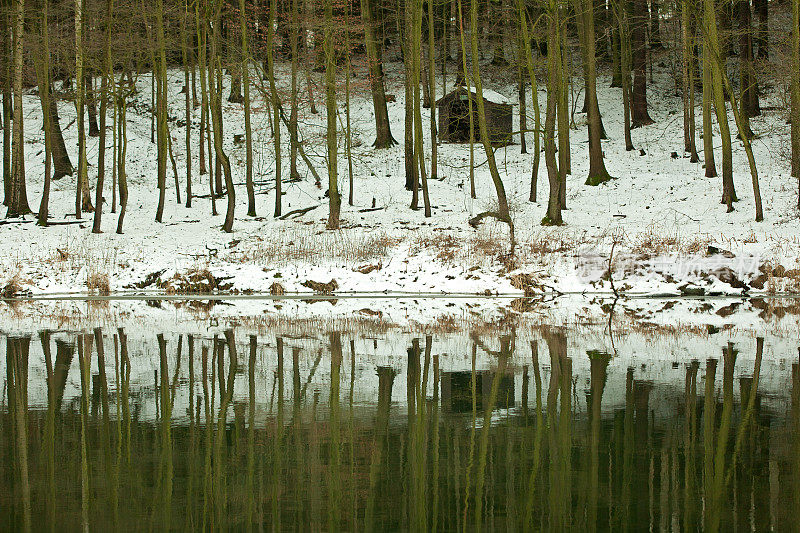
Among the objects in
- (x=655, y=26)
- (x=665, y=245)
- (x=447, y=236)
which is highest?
(x=655, y=26)

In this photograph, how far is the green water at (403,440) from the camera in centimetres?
456

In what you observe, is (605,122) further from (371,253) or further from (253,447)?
(253,447)

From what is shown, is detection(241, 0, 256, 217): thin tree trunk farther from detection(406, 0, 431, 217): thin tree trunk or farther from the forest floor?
detection(406, 0, 431, 217): thin tree trunk

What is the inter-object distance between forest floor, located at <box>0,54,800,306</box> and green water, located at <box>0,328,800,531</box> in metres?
9.57

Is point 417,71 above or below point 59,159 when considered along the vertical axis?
above

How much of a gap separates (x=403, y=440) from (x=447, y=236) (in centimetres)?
1708

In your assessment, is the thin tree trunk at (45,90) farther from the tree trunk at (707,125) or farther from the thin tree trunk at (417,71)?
the tree trunk at (707,125)

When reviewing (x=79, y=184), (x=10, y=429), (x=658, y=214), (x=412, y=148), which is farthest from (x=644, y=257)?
(x=79, y=184)

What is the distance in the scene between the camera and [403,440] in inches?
239

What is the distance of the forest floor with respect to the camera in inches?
782

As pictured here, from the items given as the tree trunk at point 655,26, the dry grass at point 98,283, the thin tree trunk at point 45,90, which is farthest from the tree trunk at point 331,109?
the tree trunk at point 655,26

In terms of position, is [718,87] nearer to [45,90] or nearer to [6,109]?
[45,90]

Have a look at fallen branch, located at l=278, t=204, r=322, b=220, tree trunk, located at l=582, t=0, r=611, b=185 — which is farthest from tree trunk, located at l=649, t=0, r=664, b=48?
fallen branch, located at l=278, t=204, r=322, b=220

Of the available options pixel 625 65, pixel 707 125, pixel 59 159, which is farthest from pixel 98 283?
pixel 625 65
